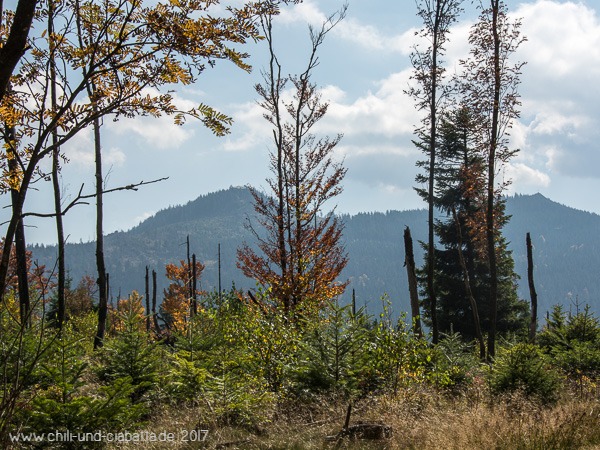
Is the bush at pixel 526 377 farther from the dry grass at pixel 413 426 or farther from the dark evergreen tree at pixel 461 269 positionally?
the dark evergreen tree at pixel 461 269

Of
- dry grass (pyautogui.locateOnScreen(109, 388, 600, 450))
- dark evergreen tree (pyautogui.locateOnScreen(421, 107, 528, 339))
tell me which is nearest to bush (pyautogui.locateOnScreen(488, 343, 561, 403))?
dry grass (pyautogui.locateOnScreen(109, 388, 600, 450))

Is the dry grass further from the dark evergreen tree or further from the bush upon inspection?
the dark evergreen tree

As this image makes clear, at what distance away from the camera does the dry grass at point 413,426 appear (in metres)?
6.52

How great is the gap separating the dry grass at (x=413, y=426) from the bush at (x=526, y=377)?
1.28 meters

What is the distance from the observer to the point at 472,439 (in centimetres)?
643

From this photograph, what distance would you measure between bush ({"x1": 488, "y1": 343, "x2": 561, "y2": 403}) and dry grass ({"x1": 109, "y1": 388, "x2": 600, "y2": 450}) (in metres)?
1.28

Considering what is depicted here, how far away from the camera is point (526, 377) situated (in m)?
10.1

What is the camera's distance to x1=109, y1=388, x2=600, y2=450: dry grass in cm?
652

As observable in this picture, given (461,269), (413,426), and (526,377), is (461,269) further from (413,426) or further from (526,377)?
(413,426)

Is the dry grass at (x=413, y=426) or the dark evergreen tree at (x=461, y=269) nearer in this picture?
the dry grass at (x=413, y=426)

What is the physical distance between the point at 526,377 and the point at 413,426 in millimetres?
4044

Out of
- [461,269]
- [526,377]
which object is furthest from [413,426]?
[461,269]

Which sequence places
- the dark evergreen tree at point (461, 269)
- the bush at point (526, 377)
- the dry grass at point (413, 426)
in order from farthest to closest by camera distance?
the dark evergreen tree at point (461, 269) → the bush at point (526, 377) → the dry grass at point (413, 426)

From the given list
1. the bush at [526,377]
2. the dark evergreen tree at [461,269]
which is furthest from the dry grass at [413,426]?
the dark evergreen tree at [461,269]
